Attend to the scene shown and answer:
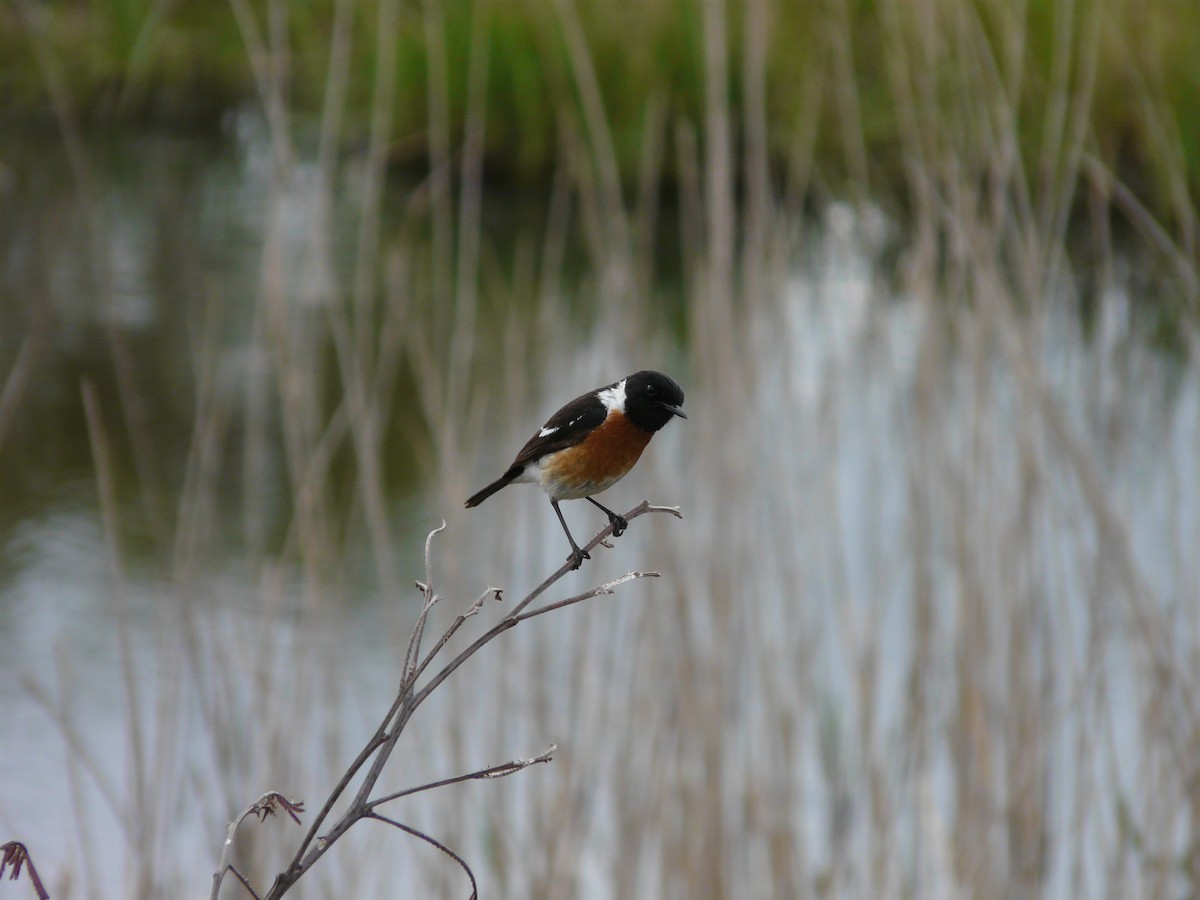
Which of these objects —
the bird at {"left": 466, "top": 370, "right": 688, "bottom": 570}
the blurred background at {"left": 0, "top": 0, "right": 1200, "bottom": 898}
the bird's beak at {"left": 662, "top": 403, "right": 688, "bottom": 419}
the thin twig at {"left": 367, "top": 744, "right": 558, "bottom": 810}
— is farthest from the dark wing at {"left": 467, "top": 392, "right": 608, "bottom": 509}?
the blurred background at {"left": 0, "top": 0, "right": 1200, "bottom": 898}

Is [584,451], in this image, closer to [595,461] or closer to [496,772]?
[595,461]

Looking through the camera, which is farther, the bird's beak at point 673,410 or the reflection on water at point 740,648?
the reflection on water at point 740,648

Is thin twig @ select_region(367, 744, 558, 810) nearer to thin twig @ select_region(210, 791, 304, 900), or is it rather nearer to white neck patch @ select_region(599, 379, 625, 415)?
thin twig @ select_region(210, 791, 304, 900)

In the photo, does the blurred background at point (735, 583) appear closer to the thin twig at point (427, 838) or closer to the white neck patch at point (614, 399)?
the white neck patch at point (614, 399)

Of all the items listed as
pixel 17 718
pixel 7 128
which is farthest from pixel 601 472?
pixel 7 128

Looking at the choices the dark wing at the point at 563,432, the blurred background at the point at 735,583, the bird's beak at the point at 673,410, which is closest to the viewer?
the bird's beak at the point at 673,410

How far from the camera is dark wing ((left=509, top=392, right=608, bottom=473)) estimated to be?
136 cm

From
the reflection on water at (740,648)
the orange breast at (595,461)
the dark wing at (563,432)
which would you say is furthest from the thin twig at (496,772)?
the reflection on water at (740,648)

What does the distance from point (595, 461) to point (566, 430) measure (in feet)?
0.15

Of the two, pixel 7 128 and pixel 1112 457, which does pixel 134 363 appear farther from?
pixel 1112 457

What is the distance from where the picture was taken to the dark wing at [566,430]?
136cm

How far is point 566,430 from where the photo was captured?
1438 millimetres

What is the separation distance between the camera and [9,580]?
4.92 meters

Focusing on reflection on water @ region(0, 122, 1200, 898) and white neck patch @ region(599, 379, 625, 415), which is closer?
white neck patch @ region(599, 379, 625, 415)
